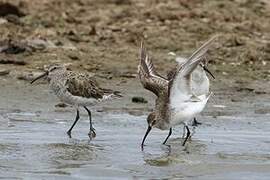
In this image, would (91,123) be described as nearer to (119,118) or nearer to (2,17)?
(119,118)

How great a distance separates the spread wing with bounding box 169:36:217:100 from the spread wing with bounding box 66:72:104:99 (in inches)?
51.8

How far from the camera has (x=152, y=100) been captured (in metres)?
13.2

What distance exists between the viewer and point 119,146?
412 inches

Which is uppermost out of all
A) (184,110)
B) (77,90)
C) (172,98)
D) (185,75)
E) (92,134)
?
(185,75)

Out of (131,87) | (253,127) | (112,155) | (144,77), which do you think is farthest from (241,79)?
(112,155)

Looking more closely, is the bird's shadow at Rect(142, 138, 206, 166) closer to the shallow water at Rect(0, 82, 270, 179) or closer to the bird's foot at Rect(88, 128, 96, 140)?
the shallow water at Rect(0, 82, 270, 179)

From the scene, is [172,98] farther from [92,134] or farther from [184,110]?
[92,134]

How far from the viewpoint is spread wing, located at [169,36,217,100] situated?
9.70m

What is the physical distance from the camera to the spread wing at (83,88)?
1159cm

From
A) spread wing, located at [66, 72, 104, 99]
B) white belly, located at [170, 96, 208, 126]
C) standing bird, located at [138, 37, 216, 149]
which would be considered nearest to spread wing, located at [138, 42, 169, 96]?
standing bird, located at [138, 37, 216, 149]

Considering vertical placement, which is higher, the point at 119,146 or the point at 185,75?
the point at 185,75

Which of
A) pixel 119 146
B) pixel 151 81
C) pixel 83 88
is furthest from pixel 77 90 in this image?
pixel 119 146

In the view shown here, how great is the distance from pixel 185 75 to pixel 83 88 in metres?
1.84

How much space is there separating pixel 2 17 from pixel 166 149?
6.51 meters
